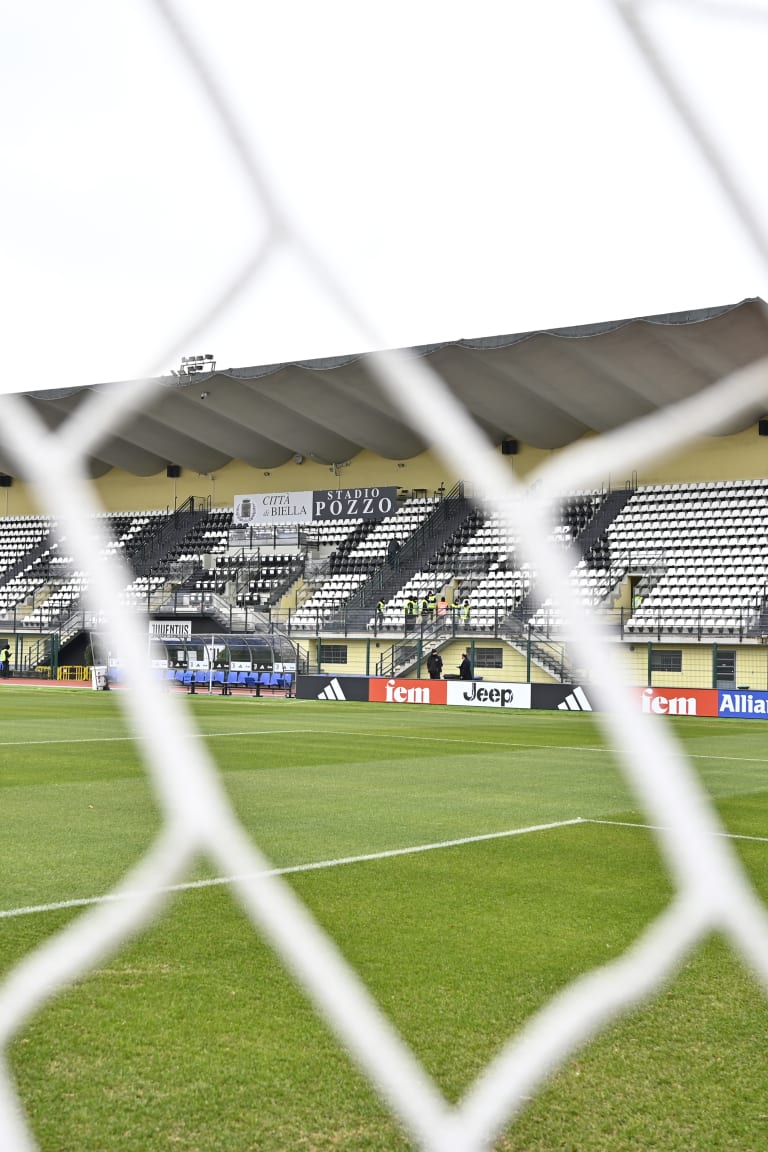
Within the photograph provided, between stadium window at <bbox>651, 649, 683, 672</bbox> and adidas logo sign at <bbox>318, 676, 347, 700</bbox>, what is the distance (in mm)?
5471

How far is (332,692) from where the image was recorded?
21578mm

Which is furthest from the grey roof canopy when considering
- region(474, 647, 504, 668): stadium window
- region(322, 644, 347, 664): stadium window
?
region(322, 644, 347, 664): stadium window

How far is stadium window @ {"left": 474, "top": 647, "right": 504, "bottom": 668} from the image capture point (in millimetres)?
25031

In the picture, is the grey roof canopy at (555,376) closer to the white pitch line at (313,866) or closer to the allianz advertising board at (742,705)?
the white pitch line at (313,866)

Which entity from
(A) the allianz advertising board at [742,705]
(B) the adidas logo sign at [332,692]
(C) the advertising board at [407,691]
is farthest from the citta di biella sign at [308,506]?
(A) the allianz advertising board at [742,705]

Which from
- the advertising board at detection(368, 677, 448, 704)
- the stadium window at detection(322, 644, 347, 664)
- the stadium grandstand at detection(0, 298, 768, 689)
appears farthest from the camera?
the stadium window at detection(322, 644, 347, 664)

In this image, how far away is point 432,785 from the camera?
8.48 metres

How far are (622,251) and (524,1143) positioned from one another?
65.5 inches

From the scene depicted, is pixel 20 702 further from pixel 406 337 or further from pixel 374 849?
pixel 406 337

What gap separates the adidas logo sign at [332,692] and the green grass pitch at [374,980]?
13225 mm

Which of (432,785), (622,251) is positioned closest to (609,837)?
(432,785)

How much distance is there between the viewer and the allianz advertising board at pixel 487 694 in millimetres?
19141

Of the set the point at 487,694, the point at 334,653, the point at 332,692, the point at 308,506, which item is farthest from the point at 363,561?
the point at 487,694

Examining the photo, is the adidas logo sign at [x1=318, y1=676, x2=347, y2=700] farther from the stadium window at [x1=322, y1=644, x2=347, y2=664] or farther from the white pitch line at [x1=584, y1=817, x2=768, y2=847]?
the white pitch line at [x1=584, y1=817, x2=768, y2=847]
